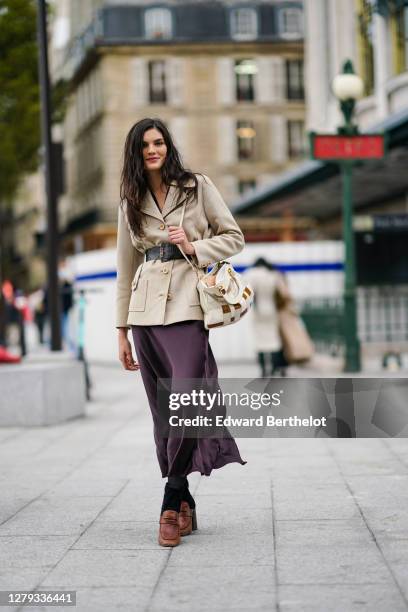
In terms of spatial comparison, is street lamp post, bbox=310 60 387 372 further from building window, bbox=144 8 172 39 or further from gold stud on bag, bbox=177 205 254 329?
building window, bbox=144 8 172 39

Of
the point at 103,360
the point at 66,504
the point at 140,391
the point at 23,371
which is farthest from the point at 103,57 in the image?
the point at 66,504

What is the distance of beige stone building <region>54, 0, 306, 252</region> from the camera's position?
184 ft

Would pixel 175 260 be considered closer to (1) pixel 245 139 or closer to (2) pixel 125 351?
(2) pixel 125 351

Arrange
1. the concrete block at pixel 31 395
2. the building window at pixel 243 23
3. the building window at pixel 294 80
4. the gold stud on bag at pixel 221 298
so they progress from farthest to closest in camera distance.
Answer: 1. the building window at pixel 243 23
2. the building window at pixel 294 80
3. the concrete block at pixel 31 395
4. the gold stud on bag at pixel 221 298

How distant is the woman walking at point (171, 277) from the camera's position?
16.9ft

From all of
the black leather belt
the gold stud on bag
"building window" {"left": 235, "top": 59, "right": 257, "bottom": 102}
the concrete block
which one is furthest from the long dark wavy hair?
"building window" {"left": 235, "top": 59, "right": 257, "bottom": 102}

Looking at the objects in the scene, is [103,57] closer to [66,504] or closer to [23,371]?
[23,371]

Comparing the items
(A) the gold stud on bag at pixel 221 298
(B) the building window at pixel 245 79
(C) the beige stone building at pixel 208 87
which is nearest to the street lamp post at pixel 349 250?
(A) the gold stud on bag at pixel 221 298

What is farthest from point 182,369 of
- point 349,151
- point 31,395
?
point 349,151

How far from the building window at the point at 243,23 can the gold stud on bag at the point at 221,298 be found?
53.3 m

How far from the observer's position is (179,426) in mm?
5160

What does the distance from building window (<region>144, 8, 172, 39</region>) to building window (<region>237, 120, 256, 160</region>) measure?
5808 mm

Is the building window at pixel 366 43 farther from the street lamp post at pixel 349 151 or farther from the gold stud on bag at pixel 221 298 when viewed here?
the gold stud on bag at pixel 221 298

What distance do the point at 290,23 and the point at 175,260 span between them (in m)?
54.2
